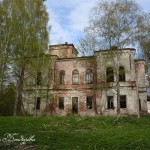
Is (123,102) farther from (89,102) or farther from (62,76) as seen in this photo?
(62,76)

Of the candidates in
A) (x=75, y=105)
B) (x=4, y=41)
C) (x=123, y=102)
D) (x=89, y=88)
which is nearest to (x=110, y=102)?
(x=123, y=102)

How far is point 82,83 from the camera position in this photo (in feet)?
122

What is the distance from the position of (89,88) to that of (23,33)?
473 inches

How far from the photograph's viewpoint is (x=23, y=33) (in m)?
28.6

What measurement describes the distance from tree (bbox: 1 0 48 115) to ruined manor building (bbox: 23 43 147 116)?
5101 millimetres

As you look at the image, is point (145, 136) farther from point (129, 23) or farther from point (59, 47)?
point (59, 47)

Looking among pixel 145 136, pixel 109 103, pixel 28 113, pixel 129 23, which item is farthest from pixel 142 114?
pixel 145 136

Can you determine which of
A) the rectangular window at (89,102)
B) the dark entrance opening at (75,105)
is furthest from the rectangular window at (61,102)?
the rectangular window at (89,102)

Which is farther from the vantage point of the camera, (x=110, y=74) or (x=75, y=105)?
(x=75, y=105)

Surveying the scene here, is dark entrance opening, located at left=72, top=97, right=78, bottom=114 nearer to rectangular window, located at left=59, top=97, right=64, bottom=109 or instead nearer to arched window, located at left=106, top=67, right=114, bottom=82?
rectangular window, located at left=59, top=97, right=64, bottom=109

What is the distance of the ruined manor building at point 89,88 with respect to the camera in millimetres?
34906

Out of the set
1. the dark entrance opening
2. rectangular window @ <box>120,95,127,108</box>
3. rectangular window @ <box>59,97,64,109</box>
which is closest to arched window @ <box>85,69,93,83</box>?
the dark entrance opening

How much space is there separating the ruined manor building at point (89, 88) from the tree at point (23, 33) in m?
5.10

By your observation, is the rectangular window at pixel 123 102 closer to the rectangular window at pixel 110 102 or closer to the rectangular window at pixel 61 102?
the rectangular window at pixel 110 102
